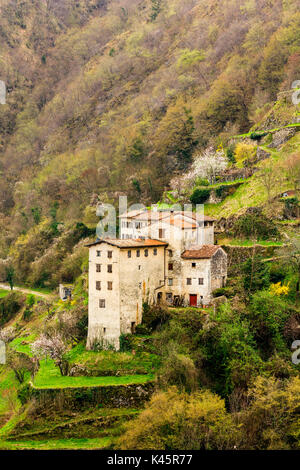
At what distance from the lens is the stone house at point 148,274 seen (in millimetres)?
45719

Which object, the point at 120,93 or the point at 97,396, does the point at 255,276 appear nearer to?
the point at 97,396

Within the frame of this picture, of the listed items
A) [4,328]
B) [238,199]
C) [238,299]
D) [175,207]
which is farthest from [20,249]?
[238,299]

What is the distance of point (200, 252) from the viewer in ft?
157

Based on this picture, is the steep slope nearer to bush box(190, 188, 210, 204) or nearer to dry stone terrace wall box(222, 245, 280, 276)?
bush box(190, 188, 210, 204)

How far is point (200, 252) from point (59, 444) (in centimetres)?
2183

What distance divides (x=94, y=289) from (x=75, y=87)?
122m

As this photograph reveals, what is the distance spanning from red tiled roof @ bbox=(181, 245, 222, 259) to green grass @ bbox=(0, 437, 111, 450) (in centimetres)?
1856

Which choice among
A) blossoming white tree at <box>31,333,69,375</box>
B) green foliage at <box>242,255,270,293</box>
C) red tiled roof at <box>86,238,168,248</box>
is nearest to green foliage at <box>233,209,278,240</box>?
green foliage at <box>242,255,270,293</box>

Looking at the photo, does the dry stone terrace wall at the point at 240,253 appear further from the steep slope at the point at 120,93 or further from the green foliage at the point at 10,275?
the green foliage at the point at 10,275

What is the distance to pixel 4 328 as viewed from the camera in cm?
7425

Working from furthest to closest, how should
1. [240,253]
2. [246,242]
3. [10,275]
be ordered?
1. [10,275]
2. [246,242]
3. [240,253]

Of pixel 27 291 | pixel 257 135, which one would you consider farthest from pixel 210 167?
pixel 27 291

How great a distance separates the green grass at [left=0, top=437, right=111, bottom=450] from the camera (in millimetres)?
38500
